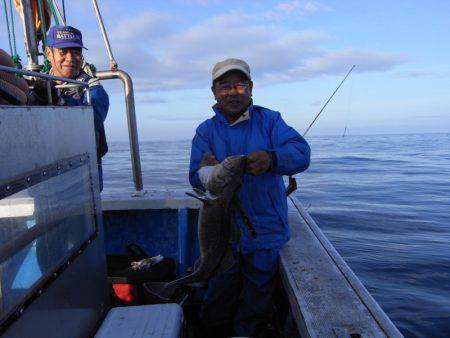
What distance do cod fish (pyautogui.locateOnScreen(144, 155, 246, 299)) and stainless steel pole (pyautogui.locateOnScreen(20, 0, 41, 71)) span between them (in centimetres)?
246

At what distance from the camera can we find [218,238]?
3.32 m

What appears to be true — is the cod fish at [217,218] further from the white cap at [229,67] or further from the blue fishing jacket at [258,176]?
the white cap at [229,67]

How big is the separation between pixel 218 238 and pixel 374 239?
24.1 feet

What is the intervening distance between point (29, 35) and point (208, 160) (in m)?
2.61

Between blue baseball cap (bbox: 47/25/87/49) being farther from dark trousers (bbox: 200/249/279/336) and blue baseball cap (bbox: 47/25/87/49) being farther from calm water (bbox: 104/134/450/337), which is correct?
calm water (bbox: 104/134/450/337)

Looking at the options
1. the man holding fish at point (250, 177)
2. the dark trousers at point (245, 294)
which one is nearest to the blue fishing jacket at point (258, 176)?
the man holding fish at point (250, 177)

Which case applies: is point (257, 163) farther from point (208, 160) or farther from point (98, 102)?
point (98, 102)

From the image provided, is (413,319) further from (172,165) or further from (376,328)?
(172,165)

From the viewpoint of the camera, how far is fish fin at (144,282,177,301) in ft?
13.0

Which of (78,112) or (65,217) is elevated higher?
(78,112)

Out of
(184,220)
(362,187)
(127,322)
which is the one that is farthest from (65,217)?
(362,187)

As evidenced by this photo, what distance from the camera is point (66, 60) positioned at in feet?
13.1

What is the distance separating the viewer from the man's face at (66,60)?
13.1 feet

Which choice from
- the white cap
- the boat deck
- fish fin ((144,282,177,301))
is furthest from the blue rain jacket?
the boat deck
